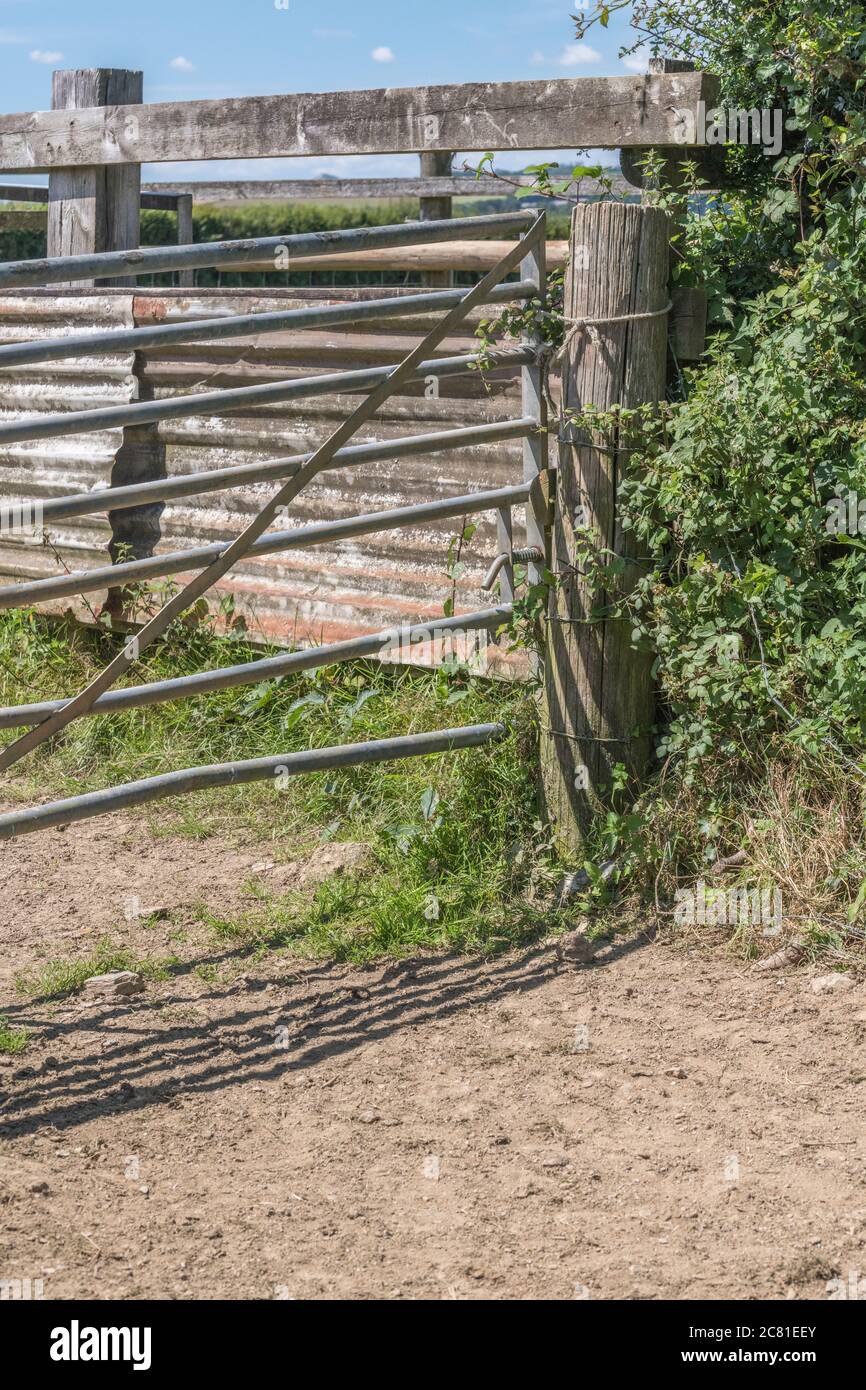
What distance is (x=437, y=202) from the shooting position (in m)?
6.57

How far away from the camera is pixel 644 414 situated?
408 centimetres

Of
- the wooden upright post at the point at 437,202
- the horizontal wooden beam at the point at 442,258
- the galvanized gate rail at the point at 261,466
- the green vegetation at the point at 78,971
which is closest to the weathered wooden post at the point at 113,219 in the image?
the horizontal wooden beam at the point at 442,258

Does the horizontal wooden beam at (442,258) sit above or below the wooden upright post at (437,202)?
below

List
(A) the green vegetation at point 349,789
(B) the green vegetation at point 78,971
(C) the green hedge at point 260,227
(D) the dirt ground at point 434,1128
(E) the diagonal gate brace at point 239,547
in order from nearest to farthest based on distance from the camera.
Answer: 1. (D) the dirt ground at point 434,1128
2. (E) the diagonal gate brace at point 239,547
3. (B) the green vegetation at point 78,971
4. (A) the green vegetation at point 349,789
5. (C) the green hedge at point 260,227

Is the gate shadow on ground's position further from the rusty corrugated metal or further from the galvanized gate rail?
the rusty corrugated metal

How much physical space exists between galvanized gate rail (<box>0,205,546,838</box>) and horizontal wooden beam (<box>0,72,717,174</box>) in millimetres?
496

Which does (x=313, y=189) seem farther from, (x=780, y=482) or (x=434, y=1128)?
(x=434, y=1128)

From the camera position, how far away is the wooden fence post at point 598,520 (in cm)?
408

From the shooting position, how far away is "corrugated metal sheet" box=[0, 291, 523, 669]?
527cm

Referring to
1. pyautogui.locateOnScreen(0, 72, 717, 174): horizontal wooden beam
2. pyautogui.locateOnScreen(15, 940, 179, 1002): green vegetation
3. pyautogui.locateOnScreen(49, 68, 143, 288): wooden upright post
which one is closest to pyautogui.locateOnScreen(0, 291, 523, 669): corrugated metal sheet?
pyautogui.locateOnScreen(49, 68, 143, 288): wooden upright post

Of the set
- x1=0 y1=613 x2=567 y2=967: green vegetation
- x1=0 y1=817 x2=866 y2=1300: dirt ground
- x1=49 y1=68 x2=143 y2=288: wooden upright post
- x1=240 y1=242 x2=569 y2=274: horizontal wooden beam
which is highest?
x1=49 y1=68 x2=143 y2=288: wooden upright post

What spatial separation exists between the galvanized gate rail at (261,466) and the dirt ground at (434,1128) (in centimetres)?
68

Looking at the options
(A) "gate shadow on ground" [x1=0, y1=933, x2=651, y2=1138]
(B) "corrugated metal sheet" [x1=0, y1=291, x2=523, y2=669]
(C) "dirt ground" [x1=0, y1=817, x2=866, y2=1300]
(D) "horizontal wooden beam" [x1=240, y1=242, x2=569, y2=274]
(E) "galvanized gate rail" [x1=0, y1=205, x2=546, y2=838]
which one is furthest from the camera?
(B) "corrugated metal sheet" [x1=0, y1=291, x2=523, y2=669]

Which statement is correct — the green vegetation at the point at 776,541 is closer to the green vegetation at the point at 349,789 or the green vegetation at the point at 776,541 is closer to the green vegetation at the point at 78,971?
the green vegetation at the point at 349,789
